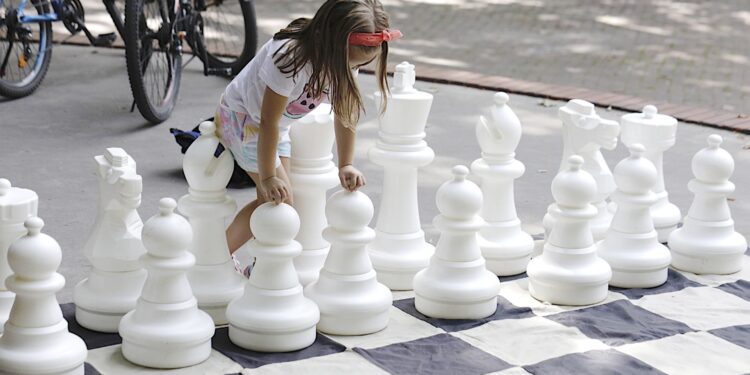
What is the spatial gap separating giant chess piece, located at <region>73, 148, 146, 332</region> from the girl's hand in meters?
0.48

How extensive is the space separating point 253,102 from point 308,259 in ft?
1.34

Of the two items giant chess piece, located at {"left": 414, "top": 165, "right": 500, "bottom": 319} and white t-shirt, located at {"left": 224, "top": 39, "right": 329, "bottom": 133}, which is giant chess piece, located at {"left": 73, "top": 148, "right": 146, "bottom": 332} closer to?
white t-shirt, located at {"left": 224, "top": 39, "right": 329, "bottom": 133}

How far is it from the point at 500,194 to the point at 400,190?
28 centimetres

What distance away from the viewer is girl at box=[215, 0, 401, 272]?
2.55 metres

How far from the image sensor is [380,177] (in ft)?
12.9

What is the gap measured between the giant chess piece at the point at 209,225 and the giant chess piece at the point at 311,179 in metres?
0.23

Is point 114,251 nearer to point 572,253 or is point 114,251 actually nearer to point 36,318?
point 36,318

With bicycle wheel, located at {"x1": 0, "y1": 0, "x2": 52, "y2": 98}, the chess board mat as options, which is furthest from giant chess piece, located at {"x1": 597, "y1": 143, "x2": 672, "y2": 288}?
bicycle wheel, located at {"x1": 0, "y1": 0, "x2": 52, "y2": 98}

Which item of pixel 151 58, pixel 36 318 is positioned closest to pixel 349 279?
pixel 36 318

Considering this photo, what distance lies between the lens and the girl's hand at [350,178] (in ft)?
8.72

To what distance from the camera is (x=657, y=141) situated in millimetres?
3178

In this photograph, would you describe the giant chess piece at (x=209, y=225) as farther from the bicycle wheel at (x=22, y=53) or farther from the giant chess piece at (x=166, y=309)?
the bicycle wheel at (x=22, y=53)

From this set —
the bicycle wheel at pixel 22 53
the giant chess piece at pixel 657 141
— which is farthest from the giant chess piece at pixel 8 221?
the bicycle wheel at pixel 22 53

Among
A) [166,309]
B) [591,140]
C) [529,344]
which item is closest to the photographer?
[166,309]
